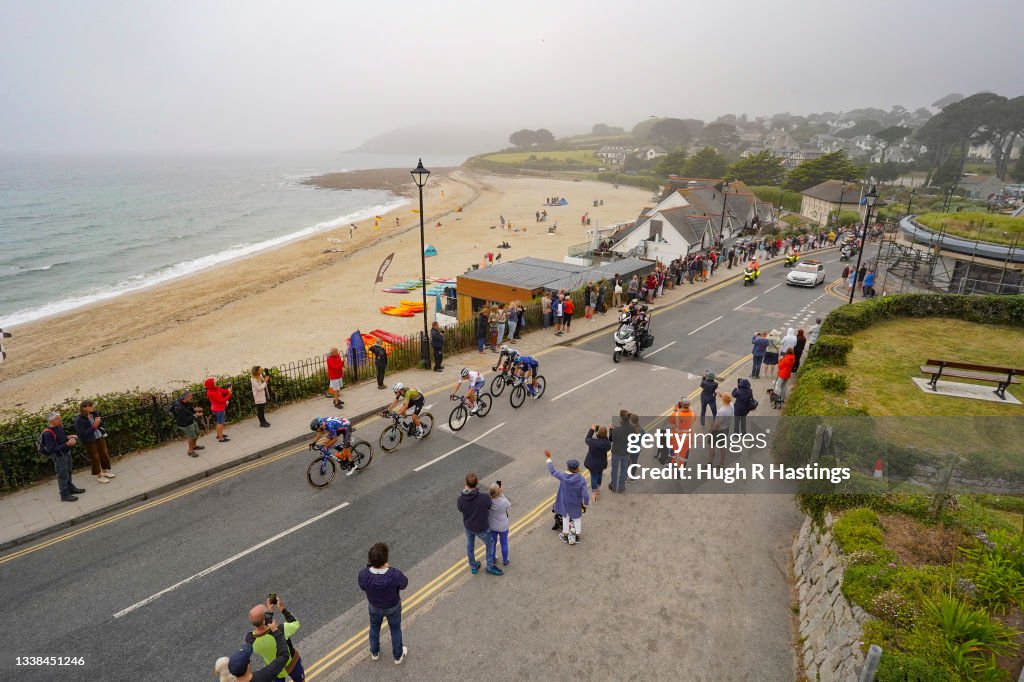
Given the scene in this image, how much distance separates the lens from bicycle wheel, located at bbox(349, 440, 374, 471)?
38.1ft

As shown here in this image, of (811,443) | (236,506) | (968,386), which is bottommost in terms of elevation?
(236,506)

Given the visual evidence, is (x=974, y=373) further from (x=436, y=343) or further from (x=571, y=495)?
(x=436, y=343)

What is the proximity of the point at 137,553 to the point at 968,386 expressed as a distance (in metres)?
19.4

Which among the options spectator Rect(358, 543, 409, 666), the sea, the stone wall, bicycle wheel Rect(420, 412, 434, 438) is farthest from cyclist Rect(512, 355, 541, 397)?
the sea

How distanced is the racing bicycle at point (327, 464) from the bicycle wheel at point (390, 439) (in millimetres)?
679

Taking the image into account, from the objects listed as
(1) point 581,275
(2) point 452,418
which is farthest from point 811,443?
(1) point 581,275

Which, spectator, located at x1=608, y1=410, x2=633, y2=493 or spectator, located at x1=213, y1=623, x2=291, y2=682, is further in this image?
spectator, located at x1=608, y1=410, x2=633, y2=493

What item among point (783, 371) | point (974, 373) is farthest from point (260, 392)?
point (974, 373)

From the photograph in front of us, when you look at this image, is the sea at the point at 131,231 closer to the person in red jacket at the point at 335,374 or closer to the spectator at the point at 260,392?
the spectator at the point at 260,392

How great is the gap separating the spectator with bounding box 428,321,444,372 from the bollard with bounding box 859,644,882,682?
1378 cm

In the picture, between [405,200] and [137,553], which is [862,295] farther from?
[405,200]

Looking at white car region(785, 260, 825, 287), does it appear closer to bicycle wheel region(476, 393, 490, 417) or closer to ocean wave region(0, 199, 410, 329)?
bicycle wheel region(476, 393, 490, 417)

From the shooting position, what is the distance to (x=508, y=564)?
9.02m

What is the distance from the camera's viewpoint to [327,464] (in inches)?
444
